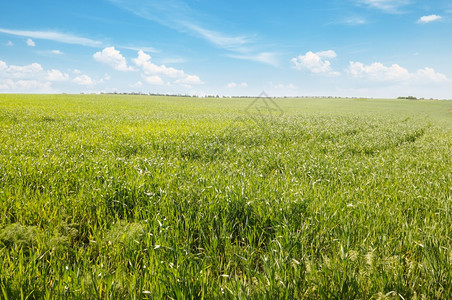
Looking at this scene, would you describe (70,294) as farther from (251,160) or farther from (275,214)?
(251,160)

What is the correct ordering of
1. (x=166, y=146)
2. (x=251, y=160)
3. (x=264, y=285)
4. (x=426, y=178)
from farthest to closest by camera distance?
(x=166, y=146) → (x=251, y=160) → (x=426, y=178) → (x=264, y=285)

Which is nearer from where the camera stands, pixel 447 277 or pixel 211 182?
pixel 447 277

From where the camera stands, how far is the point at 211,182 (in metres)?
5.21

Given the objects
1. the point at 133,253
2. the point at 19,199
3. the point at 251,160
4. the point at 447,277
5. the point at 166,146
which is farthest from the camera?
the point at 166,146

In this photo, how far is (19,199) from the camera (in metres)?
4.48

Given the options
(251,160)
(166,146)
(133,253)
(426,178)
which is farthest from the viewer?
(166,146)

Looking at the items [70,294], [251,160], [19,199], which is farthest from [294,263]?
[251,160]

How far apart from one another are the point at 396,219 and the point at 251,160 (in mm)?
5084

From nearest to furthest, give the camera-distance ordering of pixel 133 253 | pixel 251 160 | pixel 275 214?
pixel 133 253, pixel 275 214, pixel 251 160

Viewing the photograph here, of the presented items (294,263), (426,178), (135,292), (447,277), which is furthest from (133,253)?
(426,178)

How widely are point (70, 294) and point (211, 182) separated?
3183 millimetres

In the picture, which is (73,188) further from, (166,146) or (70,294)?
(166,146)

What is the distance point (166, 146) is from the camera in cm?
1065

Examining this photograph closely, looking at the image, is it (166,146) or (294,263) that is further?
(166,146)
